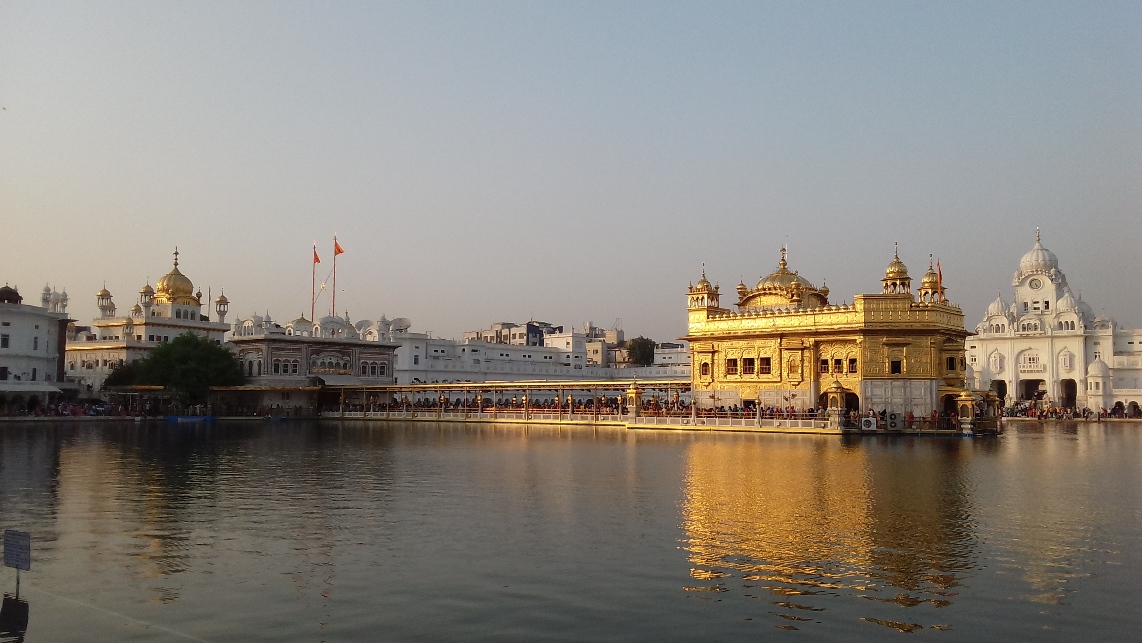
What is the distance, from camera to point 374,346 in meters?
83.2

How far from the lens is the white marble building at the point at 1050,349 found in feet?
274

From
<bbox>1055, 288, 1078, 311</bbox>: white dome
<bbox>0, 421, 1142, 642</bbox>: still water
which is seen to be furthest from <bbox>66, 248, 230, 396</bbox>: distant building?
<bbox>1055, 288, 1078, 311</bbox>: white dome

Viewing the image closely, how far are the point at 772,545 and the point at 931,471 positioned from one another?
1352 cm

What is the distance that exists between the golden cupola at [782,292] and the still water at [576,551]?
3037cm

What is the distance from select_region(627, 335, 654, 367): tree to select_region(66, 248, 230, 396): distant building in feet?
193

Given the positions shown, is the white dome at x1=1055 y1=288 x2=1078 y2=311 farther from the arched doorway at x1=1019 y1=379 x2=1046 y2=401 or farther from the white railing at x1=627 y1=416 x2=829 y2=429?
the white railing at x1=627 y1=416 x2=829 y2=429

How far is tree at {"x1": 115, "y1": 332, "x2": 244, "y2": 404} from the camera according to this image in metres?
68.1

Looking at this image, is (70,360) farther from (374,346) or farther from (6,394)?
(374,346)

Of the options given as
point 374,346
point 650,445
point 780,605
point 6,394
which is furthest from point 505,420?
point 780,605

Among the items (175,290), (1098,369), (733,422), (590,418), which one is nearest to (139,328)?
(175,290)

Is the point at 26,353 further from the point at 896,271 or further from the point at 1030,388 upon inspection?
A: the point at 1030,388

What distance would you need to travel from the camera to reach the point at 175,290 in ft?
271

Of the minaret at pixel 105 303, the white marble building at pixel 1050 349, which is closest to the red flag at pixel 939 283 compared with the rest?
the white marble building at pixel 1050 349

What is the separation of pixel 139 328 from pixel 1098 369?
269 feet
